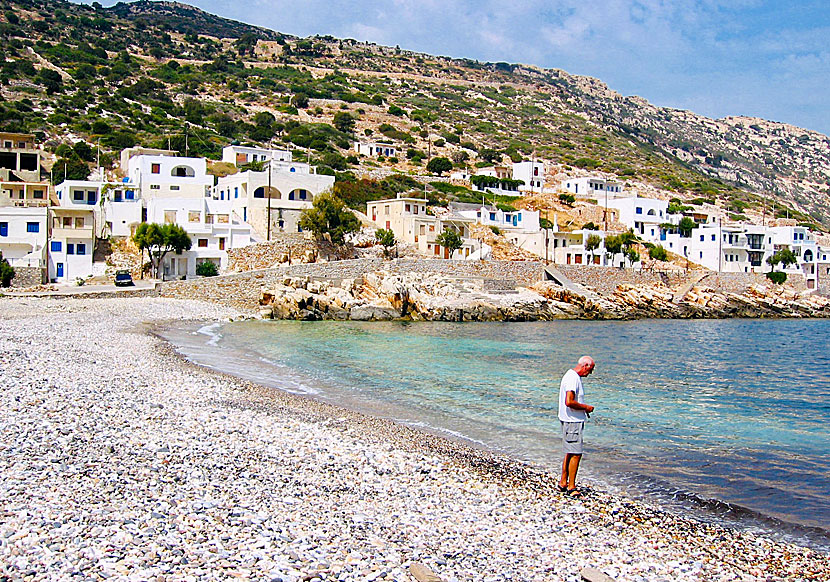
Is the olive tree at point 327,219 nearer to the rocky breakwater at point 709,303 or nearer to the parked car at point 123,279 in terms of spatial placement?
the parked car at point 123,279

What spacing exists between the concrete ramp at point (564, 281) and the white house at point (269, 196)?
20.4m

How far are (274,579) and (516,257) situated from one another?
5914 cm

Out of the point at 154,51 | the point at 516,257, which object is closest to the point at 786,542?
the point at 516,257

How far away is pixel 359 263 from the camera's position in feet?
159

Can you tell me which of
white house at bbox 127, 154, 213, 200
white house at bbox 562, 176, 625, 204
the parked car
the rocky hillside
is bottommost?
the parked car

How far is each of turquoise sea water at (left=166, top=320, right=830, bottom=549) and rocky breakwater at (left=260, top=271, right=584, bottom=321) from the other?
10.4 ft

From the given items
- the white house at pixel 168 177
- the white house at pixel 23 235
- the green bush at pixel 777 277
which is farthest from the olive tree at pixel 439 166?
the white house at pixel 23 235

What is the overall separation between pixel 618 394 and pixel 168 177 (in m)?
A: 46.3

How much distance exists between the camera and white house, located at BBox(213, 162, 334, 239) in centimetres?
5216

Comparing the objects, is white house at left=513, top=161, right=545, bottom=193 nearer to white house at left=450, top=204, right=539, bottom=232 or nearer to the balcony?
white house at left=450, top=204, right=539, bottom=232

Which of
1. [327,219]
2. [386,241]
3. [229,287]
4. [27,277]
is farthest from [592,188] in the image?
[27,277]

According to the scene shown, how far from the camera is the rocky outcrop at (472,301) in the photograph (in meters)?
43.9

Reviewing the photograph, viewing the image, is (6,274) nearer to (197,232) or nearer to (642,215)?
(197,232)

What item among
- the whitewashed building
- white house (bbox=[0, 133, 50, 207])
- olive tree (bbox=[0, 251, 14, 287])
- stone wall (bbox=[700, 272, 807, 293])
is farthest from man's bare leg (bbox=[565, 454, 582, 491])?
stone wall (bbox=[700, 272, 807, 293])
